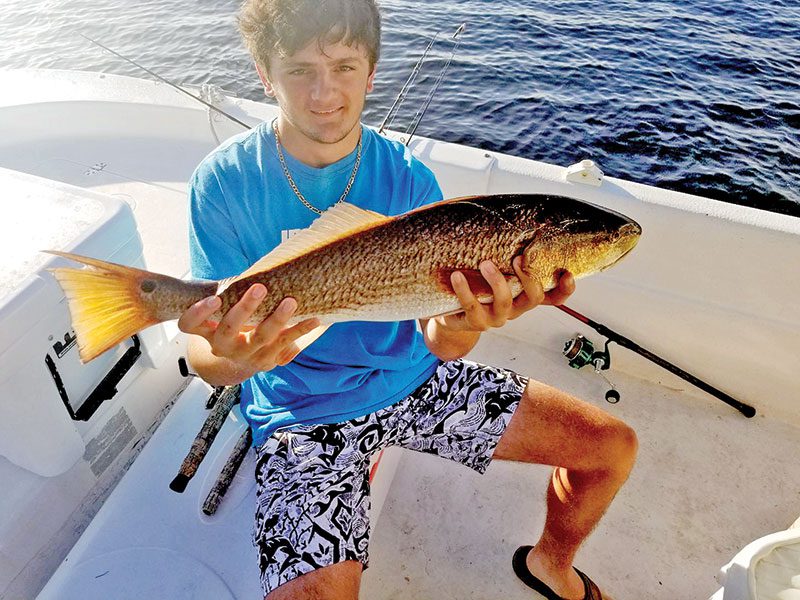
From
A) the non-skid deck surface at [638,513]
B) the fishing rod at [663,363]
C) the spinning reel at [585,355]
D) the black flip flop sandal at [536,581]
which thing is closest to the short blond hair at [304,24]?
the fishing rod at [663,363]

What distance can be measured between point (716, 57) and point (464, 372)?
11.8m

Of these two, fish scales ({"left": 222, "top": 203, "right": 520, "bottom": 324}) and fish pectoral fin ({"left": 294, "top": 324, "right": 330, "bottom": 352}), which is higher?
fish scales ({"left": 222, "top": 203, "right": 520, "bottom": 324})

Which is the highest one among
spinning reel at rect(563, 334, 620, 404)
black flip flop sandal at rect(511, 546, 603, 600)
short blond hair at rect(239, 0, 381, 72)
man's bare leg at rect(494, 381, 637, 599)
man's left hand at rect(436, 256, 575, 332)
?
short blond hair at rect(239, 0, 381, 72)

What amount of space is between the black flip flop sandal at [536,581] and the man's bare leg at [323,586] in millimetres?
1238

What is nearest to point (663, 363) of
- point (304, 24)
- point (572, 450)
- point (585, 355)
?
point (585, 355)

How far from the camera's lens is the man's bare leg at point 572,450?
260cm

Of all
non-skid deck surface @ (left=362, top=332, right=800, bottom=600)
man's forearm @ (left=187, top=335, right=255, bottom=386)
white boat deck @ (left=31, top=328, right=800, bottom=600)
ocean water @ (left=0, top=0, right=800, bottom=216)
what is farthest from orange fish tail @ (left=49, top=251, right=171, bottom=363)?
ocean water @ (left=0, top=0, right=800, bottom=216)

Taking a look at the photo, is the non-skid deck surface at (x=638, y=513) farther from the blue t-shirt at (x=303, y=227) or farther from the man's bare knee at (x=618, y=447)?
the blue t-shirt at (x=303, y=227)

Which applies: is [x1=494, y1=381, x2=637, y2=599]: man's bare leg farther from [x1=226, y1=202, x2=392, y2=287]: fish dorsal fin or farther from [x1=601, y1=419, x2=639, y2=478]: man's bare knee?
[x1=226, y1=202, x2=392, y2=287]: fish dorsal fin

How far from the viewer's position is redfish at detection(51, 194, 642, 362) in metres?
1.93

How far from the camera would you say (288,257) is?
1980mm

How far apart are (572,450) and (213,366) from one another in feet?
5.36

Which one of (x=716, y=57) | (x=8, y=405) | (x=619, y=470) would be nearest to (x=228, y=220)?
(x=8, y=405)

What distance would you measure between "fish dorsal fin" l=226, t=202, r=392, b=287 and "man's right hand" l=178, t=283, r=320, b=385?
0.13 meters
